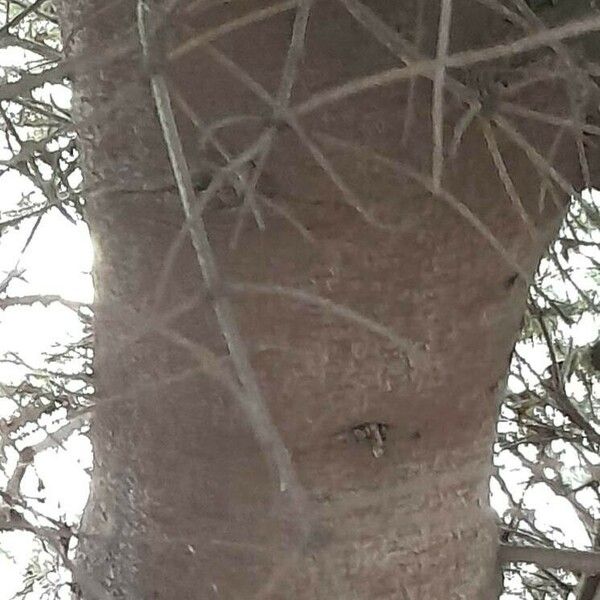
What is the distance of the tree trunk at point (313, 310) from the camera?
0.50m

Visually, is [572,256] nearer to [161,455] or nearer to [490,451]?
[490,451]

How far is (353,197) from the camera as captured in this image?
1.52ft

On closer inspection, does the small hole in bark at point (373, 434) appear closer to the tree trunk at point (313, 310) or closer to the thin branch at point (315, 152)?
the tree trunk at point (313, 310)

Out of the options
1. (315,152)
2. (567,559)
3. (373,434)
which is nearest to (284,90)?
(315,152)

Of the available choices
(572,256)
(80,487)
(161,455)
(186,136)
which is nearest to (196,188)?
(186,136)

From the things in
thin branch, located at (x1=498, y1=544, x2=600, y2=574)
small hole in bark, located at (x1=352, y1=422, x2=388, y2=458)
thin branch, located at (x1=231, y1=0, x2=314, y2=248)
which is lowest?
thin branch, located at (x1=498, y1=544, x2=600, y2=574)

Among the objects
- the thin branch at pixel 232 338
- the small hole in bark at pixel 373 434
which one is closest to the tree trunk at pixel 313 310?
the small hole in bark at pixel 373 434

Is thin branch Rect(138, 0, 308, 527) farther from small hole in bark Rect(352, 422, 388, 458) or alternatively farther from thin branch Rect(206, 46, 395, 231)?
small hole in bark Rect(352, 422, 388, 458)

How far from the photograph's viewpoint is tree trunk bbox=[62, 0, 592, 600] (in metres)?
0.50

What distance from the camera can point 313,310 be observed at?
511 millimetres

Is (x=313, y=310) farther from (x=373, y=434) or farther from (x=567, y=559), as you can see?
(x=567, y=559)

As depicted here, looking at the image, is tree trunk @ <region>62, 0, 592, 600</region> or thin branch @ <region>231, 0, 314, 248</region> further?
tree trunk @ <region>62, 0, 592, 600</region>

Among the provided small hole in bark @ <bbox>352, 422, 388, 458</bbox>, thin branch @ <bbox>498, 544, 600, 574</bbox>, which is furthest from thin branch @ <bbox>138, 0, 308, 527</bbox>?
thin branch @ <bbox>498, 544, 600, 574</bbox>

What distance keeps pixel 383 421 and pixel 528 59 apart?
20cm
